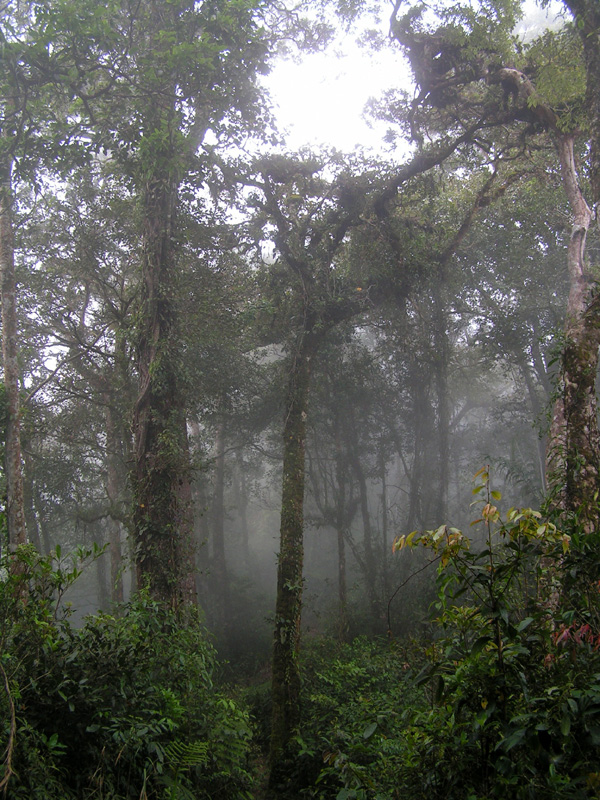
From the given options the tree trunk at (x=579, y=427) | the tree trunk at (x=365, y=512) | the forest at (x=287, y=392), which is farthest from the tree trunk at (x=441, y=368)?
the tree trunk at (x=579, y=427)

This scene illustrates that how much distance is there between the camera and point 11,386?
10695mm

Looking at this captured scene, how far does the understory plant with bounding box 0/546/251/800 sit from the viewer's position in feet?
9.35

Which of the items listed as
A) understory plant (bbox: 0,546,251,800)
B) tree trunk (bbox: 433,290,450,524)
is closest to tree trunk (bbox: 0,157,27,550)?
understory plant (bbox: 0,546,251,800)

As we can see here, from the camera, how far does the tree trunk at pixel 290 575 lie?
795 cm

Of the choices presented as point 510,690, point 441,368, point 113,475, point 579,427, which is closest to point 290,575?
point 579,427

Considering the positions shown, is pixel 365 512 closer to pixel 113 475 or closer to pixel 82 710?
pixel 113 475

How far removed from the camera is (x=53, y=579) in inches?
145

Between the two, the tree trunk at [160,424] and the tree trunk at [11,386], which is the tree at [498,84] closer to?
the tree trunk at [160,424]

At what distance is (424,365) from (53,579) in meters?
13.9

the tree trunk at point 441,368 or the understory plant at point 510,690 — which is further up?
the tree trunk at point 441,368

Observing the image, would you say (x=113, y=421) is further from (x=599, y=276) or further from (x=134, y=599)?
(x=599, y=276)

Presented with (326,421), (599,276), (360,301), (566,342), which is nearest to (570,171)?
(599,276)

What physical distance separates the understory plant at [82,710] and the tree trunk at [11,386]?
23.7 feet

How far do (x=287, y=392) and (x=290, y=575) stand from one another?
340cm
